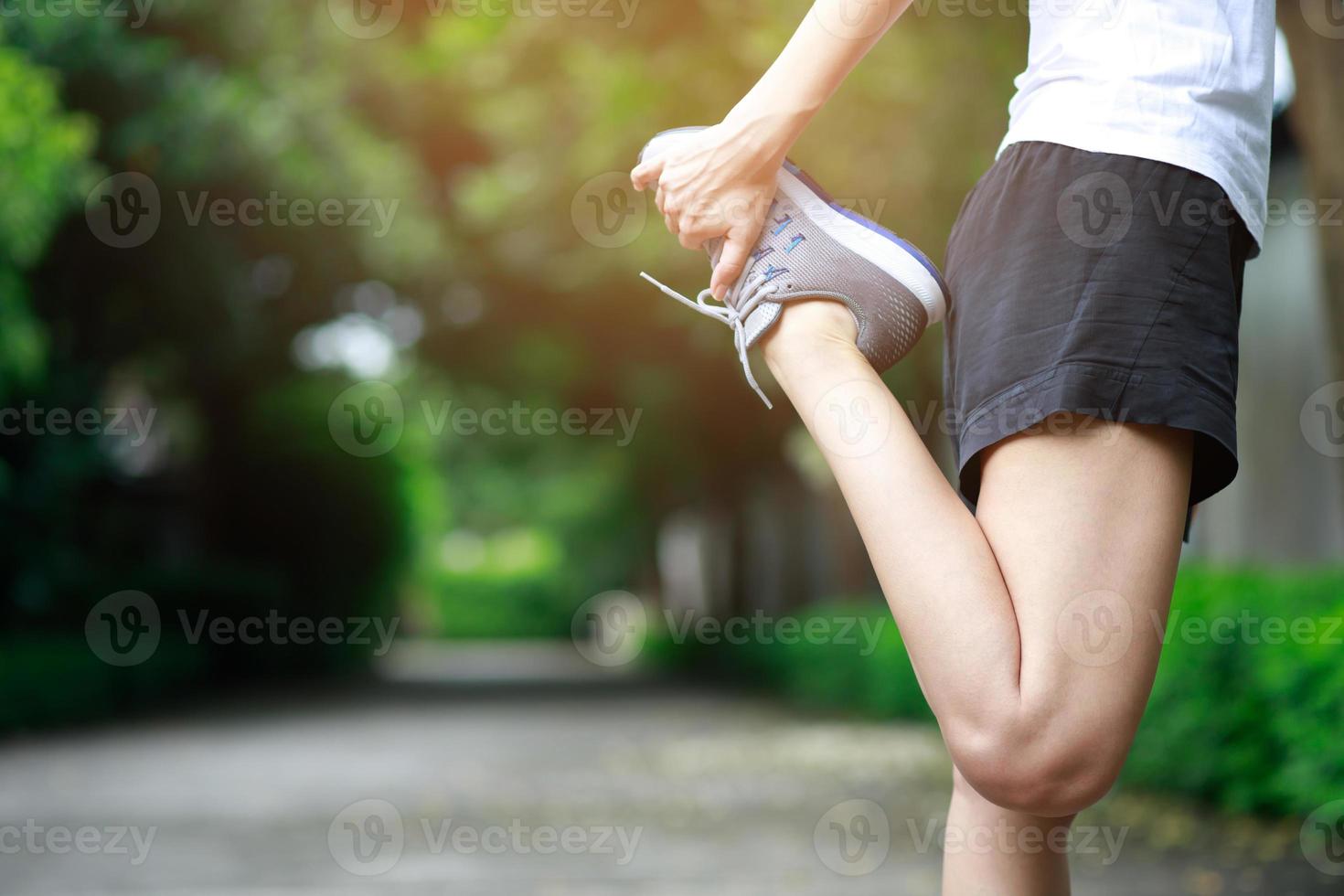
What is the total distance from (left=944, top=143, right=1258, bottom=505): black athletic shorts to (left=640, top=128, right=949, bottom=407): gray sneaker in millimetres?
73

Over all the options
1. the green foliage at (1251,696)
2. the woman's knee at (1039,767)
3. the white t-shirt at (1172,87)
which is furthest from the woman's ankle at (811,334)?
the green foliage at (1251,696)

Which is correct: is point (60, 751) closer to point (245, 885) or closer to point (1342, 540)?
point (245, 885)

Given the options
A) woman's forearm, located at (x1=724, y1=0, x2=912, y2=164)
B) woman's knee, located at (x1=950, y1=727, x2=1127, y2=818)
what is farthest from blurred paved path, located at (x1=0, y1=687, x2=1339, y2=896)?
woman's forearm, located at (x1=724, y1=0, x2=912, y2=164)

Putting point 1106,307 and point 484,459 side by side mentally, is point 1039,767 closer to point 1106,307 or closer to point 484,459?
point 1106,307

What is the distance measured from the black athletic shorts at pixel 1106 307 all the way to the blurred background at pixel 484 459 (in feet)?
11.7

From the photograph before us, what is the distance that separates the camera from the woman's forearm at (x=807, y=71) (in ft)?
5.08

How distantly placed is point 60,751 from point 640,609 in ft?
115

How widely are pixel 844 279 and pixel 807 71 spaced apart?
10.4 inches

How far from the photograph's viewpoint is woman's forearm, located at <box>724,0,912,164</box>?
5.08 feet

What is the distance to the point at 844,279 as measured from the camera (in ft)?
5.01

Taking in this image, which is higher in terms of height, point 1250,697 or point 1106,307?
point 1106,307

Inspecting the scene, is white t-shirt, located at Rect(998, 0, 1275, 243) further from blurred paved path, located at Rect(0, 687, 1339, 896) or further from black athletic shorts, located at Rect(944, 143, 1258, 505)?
blurred paved path, located at Rect(0, 687, 1339, 896)

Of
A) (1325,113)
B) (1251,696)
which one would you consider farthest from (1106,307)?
(1251,696)

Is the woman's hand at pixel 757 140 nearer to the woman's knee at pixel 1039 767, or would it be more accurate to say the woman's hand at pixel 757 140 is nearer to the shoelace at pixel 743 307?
the shoelace at pixel 743 307
